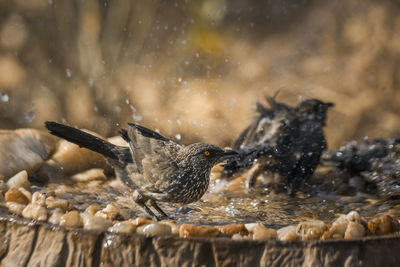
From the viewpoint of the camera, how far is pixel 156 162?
101 inches

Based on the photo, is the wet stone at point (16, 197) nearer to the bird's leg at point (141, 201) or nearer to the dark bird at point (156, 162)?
the dark bird at point (156, 162)

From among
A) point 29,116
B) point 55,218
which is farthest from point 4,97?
point 55,218

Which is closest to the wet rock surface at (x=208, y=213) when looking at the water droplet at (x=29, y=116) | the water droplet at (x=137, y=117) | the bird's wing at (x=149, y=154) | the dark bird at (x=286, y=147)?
the dark bird at (x=286, y=147)

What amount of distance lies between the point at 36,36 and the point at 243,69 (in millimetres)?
1970

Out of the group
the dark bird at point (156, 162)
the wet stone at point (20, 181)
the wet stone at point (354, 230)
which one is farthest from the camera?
the wet stone at point (20, 181)

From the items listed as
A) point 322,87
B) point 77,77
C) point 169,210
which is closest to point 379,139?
point 322,87

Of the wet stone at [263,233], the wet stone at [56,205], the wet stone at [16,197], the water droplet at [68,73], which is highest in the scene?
the water droplet at [68,73]

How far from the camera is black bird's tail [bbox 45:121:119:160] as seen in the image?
255 cm

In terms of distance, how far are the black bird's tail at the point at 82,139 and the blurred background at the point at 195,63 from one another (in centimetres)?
49

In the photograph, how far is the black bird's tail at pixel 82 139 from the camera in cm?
255

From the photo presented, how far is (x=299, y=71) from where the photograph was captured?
185 inches

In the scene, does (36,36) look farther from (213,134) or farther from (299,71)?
(299,71)

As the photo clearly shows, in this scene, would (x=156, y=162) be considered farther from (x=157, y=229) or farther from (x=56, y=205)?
(x=157, y=229)

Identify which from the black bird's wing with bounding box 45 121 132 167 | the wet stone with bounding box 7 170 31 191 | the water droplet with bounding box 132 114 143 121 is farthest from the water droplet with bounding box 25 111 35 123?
the black bird's wing with bounding box 45 121 132 167
